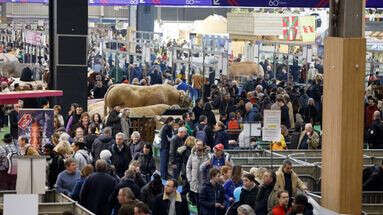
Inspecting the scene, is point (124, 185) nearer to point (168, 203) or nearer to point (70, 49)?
point (168, 203)

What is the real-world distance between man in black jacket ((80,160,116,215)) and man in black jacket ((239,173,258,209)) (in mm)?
1895

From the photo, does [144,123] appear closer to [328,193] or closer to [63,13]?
[63,13]

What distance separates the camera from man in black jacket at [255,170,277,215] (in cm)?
1500

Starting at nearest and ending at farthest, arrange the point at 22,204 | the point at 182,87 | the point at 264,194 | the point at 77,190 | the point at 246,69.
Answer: the point at 22,204, the point at 264,194, the point at 77,190, the point at 182,87, the point at 246,69

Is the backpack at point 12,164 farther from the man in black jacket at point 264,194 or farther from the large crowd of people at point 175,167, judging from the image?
the man in black jacket at point 264,194

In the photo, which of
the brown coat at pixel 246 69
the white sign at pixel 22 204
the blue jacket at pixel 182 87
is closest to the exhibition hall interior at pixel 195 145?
the white sign at pixel 22 204

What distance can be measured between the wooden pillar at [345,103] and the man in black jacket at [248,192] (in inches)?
68.2

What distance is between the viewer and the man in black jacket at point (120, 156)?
1928 cm

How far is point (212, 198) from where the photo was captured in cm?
1644

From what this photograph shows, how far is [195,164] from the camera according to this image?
1866cm

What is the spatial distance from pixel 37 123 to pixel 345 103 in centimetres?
695

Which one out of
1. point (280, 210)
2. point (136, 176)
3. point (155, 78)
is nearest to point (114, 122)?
point (136, 176)

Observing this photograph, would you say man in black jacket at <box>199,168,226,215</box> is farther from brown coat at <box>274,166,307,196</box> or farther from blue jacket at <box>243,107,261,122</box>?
blue jacket at <box>243,107,261,122</box>

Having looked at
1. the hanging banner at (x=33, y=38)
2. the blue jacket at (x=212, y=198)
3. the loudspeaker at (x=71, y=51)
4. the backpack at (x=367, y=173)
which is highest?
the hanging banner at (x=33, y=38)
